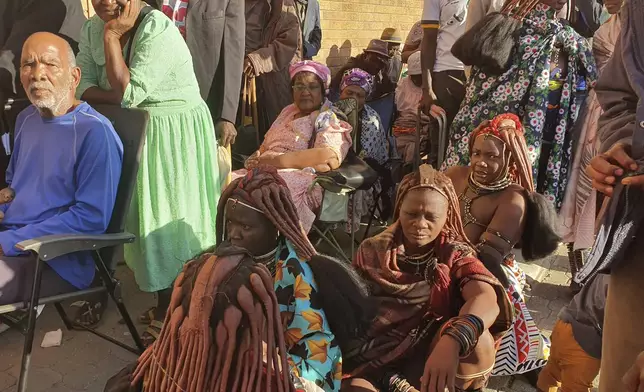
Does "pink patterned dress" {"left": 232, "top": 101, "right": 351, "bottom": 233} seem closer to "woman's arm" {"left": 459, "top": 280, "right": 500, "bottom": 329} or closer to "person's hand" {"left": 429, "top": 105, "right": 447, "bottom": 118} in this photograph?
"person's hand" {"left": 429, "top": 105, "right": 447, "bottom": 118}

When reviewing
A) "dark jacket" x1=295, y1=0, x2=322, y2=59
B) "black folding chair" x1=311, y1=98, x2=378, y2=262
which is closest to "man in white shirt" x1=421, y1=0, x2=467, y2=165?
"black folding chair" x1=311, y1=98, x2=378, y2=262

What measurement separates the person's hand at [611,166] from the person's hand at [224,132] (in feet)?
8.57

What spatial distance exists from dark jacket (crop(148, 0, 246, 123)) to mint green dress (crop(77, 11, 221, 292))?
432 millimetres

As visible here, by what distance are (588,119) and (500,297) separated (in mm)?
2063

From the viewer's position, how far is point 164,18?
315cm

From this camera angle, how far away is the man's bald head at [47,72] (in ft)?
9.21

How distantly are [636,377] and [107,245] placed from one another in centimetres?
229

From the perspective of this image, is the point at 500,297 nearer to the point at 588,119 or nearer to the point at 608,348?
the point at 608,348

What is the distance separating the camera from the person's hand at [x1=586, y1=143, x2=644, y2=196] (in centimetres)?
156

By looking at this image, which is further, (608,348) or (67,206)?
(67,206)

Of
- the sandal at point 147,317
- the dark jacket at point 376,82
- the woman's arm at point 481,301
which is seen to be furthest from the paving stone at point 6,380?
the dark jacket at point 376,82

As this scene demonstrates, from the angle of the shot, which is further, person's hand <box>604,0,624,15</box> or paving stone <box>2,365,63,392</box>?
person's hand <box>604,0,624,15</box>

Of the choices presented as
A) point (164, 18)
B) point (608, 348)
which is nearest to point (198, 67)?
point (164, 18)

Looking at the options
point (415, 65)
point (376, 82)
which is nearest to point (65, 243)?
point (415, 65)
